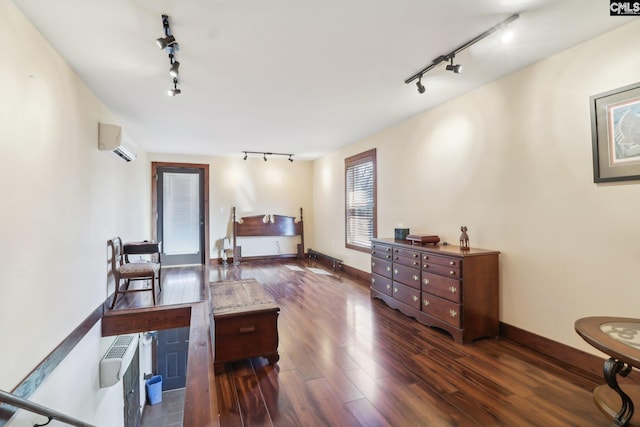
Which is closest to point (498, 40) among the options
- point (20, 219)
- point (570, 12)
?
point (570, 12)

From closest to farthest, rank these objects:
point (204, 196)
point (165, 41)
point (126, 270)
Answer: point (165, 41) → point (126, 270) → point (204, 196)

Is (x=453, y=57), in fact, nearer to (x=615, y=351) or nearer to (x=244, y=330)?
(x=615, y=351)

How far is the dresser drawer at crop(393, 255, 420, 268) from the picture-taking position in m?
3.43

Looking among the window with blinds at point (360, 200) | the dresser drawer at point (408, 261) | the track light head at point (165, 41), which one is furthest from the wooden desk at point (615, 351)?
the window with blinds at point (360, 200)

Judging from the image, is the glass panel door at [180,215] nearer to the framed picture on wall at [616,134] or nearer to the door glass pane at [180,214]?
the door glass pane at [180,214]

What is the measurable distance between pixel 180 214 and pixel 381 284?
193 inches

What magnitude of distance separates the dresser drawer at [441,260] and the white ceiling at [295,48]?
179 cm

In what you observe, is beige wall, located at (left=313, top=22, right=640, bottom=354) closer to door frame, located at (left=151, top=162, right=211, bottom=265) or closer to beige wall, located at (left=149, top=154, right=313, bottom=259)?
beige wall, located at (left=149, top=154, right=313, bottom=259)

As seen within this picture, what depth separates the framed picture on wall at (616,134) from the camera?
2.09 metres

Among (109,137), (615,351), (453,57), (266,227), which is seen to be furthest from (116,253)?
(615,351)

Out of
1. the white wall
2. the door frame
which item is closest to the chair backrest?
the white wall

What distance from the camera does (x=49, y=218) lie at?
7.61 ft

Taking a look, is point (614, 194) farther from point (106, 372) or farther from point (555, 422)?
point (106, 372)

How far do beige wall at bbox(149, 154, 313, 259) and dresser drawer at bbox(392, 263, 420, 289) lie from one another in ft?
14.0
